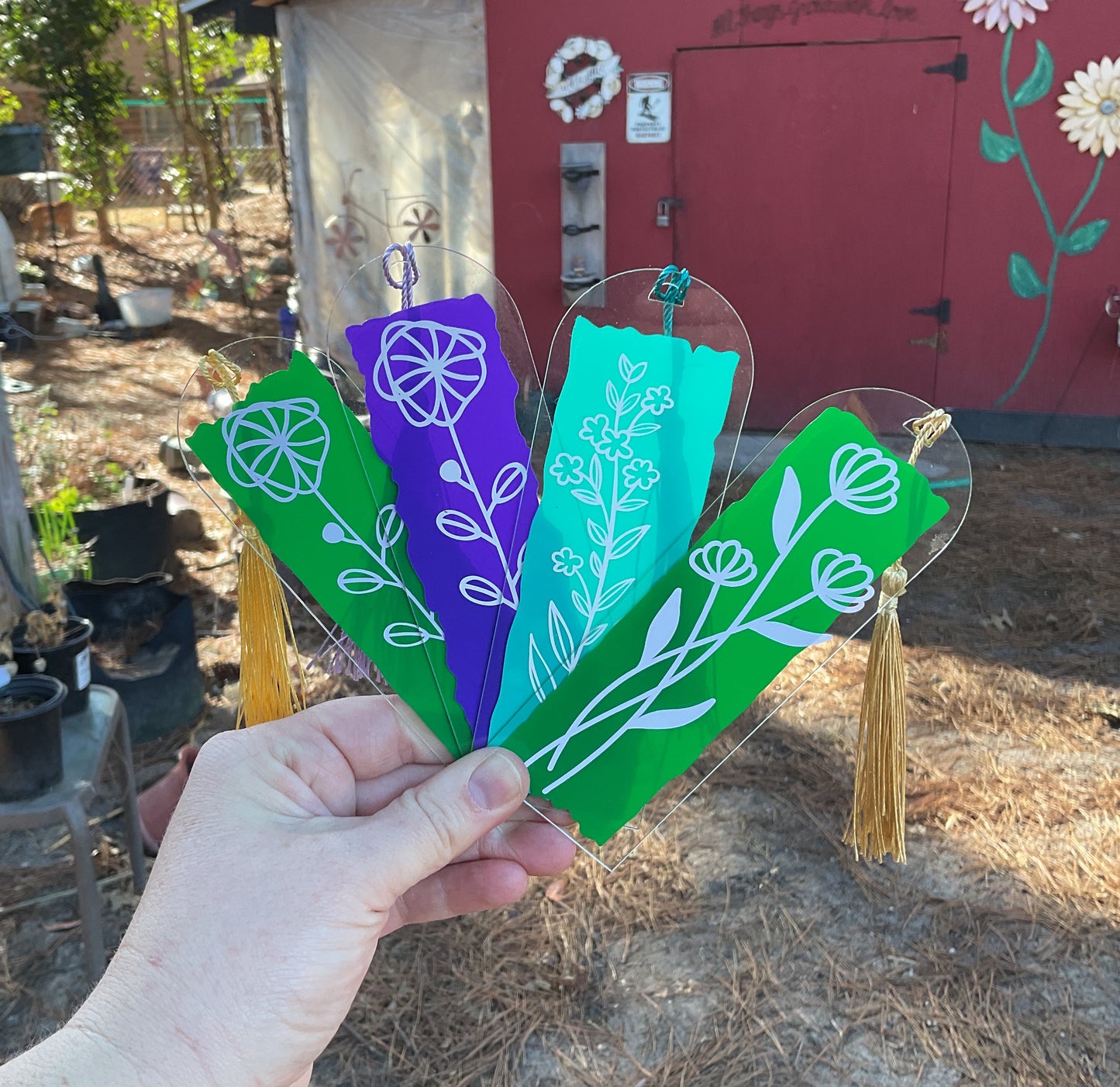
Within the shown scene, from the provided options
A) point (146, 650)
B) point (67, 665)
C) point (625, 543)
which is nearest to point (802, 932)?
point (625, 543)

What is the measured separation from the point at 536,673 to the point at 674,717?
157 mm

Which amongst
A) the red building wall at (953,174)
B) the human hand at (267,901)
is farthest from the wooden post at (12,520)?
the red building wall at (953,174)

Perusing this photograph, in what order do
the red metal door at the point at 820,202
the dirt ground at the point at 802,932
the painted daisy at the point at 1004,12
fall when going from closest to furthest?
1. the dirt ground at the point at 802,932
2. the painted daisy at the point at 1004,12
3. the red metal door at the point at 820,202

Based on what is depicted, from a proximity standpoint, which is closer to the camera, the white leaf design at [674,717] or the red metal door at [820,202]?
the white leaf design at [674,717]

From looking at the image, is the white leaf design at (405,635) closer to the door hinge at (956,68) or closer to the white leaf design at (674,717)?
the white leaf design at (674,717)

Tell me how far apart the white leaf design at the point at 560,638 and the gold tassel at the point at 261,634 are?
286mm

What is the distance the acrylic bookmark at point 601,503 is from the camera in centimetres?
109

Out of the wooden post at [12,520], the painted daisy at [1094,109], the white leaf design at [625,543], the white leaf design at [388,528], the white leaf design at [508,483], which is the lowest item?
the wooden post at [12,520]

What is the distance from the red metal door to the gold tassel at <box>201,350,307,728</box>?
14.3 ft

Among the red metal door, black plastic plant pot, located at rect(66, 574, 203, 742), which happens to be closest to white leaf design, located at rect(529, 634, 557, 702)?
black plastic plant pot, located at rect(66, 574, 203, 742)

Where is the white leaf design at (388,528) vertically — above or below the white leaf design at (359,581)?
above

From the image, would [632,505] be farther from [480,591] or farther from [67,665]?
[67,665]

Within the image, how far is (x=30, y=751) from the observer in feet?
6.37

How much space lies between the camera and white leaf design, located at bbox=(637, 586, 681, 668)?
1.08 m
